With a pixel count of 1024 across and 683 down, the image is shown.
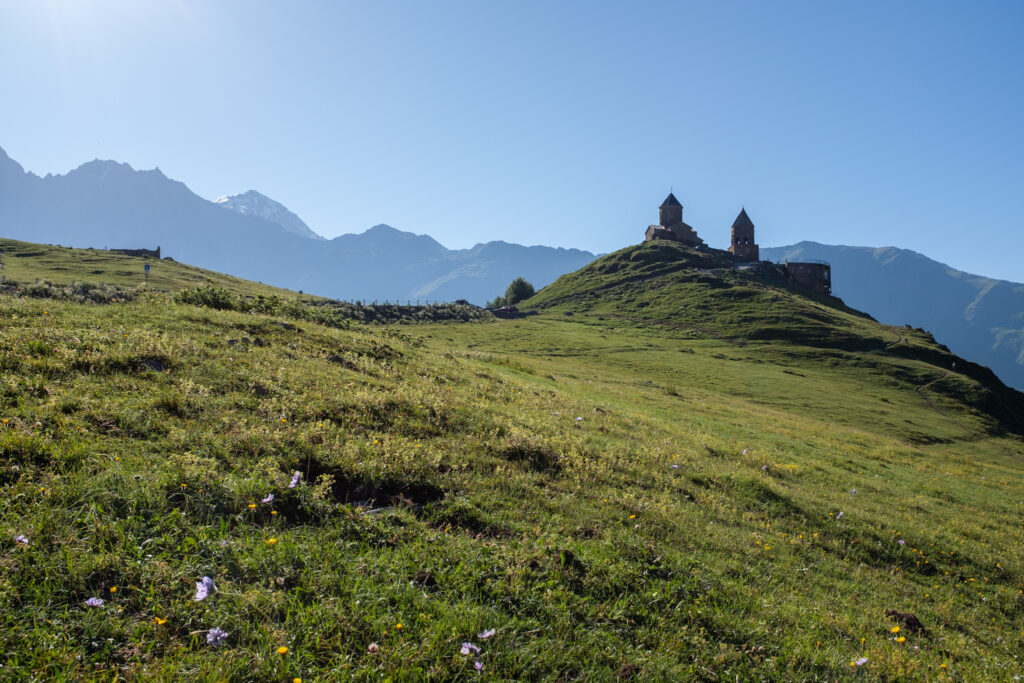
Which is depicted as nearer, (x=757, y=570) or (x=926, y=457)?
(x=757, y=570)

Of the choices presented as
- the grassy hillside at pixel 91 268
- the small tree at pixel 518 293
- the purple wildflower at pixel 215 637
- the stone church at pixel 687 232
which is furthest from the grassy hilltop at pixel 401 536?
the stone church at pixel 687 232

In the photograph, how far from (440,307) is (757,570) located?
320ft

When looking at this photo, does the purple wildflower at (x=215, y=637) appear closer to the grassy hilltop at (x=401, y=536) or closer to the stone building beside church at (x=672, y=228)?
the grassy hilltop at (x=401, y=536)

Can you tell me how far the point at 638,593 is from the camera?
6.12 m

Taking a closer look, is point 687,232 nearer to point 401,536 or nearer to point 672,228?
point 672,228

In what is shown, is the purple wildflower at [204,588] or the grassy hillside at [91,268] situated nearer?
the purple wildflower at [204,588]

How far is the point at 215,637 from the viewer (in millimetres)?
3965

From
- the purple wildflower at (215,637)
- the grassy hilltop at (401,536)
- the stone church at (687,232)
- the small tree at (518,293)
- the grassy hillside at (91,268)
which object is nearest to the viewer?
the purple wildflower at (215,637)

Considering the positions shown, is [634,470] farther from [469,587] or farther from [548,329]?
[548,329]

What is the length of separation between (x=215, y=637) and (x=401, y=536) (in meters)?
2.33

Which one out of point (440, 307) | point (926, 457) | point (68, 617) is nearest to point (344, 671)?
point (68, 617)

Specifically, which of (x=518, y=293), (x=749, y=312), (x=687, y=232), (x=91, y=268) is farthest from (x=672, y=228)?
(x=91, y=268)

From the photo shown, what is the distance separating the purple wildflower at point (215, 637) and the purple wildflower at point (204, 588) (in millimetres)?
398

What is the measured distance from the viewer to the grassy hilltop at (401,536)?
4.30 m
